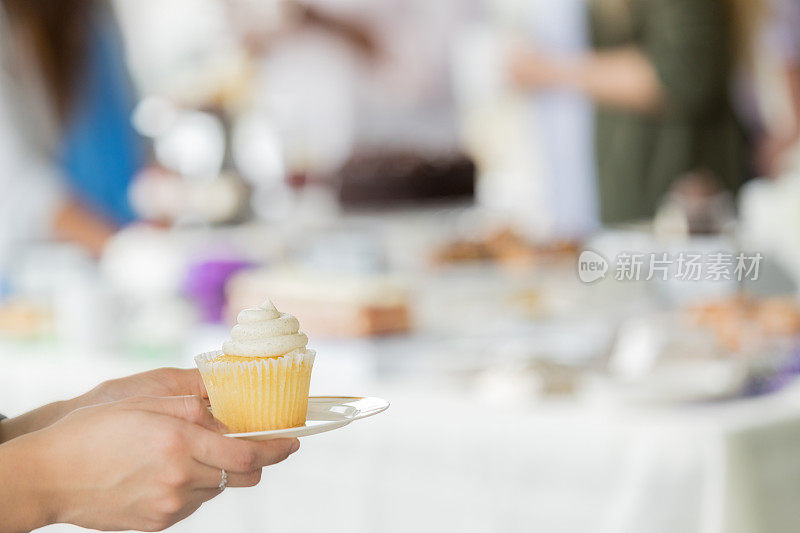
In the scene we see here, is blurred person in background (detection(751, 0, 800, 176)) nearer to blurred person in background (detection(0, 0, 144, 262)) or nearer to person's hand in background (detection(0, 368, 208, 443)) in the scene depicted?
blurred person in background (detection(0, 0, 144, 262))

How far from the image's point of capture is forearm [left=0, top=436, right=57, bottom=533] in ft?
1.82

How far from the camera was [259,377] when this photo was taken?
612mm

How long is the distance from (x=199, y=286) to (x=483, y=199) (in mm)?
2262

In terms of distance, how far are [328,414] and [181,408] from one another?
0.10 m

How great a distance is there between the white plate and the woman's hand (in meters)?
0.01

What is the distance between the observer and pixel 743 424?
109 cm

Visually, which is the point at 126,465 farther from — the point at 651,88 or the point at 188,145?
the point at 188,145

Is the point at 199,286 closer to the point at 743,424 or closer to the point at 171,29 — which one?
the point at 743,424

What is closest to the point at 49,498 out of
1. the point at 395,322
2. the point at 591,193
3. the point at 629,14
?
the point at 395,322

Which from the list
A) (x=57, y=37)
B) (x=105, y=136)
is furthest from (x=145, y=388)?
(x=57, y=37)

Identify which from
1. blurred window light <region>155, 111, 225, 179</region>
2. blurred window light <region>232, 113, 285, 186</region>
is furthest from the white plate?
blurred window light <region>232, 113, 285, 186</region>

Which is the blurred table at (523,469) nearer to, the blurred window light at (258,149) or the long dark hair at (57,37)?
the long dark hair at (57,37)

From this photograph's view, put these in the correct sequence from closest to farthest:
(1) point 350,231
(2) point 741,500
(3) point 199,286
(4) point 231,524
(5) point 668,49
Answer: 1. (2) point 741,500
2. (4) point 231,524
3. (3) point 199,286
4. (1) point 350,231
5. (5) point 668,49

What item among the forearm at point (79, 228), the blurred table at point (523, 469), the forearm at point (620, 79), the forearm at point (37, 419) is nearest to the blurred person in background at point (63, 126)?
the forearm at point (79, 228)
